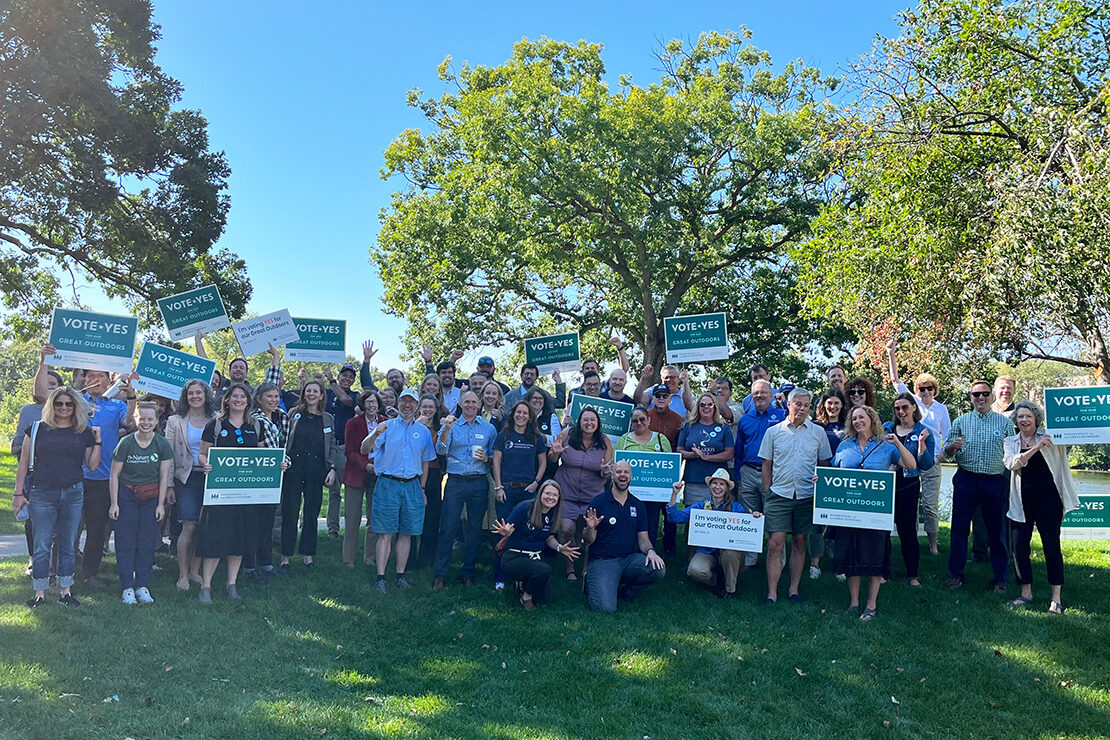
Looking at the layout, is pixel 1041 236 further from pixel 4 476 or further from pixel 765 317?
pixel 4 476

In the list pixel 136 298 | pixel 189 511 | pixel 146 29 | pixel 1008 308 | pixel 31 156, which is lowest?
pixel 189 511

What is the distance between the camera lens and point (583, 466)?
8539mm

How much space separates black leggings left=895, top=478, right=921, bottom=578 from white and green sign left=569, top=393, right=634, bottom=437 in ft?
9.78

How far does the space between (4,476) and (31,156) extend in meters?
7.86

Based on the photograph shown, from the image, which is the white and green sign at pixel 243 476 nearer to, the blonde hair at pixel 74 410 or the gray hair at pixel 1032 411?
the blonde hair at pixel 74 410

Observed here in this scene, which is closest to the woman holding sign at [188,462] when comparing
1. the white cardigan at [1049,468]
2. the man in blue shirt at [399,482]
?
the man in blue shirt at [399,482]

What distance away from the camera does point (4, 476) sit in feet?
65.1

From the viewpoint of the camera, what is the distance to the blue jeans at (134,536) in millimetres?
7648

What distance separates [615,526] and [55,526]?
17.5 ft

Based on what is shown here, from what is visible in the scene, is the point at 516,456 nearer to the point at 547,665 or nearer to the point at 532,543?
the point at 532,543

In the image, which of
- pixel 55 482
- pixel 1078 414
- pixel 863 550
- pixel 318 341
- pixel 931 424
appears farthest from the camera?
pixel 318 341

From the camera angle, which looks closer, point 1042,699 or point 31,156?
point 1042,699

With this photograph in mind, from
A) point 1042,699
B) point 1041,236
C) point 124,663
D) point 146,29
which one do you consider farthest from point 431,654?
point 146,29

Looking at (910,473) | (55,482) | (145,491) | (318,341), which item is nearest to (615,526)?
(910,473)
